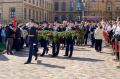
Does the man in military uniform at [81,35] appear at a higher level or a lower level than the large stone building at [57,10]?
lower

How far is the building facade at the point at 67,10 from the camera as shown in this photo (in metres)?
63.2

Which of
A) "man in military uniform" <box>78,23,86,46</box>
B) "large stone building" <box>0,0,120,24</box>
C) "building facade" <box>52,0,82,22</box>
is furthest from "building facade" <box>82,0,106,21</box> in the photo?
"man in military uniform" <box>78,23,86,46</box>

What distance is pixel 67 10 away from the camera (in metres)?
63.9

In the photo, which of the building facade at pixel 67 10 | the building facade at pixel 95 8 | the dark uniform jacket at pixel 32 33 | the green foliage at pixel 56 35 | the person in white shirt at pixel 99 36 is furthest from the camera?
the building facade at pixel 67 10

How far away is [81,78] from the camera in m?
7.54

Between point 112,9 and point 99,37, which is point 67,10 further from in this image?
point 99,37

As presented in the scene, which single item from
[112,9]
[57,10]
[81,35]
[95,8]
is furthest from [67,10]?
[81,35]

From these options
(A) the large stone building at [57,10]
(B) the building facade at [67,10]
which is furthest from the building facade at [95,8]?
(B) the building facade at [67,10]

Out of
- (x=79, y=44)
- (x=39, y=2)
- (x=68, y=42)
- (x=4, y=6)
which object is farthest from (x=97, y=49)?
(x=39, y=2)

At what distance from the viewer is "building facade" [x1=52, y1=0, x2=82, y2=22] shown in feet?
207

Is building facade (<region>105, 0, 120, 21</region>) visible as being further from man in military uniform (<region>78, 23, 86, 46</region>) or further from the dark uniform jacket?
the dark uniform jacket

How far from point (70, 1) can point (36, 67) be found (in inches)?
2187

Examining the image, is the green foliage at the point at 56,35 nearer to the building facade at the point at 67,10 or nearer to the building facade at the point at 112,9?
the building facade at the point at 112,9

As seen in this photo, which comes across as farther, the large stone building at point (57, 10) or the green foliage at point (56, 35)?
the large stone building at point (57, 10)
